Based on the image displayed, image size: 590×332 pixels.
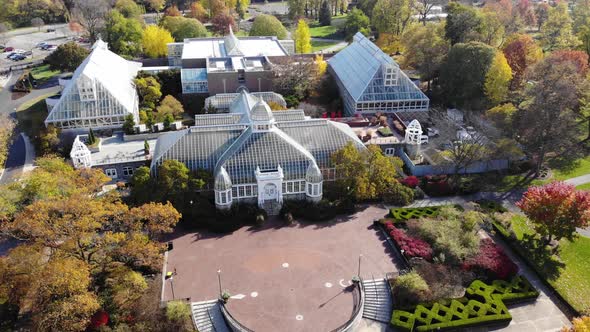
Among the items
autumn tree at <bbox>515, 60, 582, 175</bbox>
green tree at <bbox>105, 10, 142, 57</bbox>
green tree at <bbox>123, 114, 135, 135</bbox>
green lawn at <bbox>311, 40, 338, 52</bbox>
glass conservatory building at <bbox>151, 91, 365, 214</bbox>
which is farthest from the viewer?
green lawn at <bbox>311, 40, 338, 52</bbox>

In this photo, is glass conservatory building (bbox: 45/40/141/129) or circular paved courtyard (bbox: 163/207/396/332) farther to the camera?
glass conservatory building (bbox: 45/40/141/129)

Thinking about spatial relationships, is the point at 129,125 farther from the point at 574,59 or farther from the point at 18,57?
the point at 574,59

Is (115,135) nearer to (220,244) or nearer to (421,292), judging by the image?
(220,244)

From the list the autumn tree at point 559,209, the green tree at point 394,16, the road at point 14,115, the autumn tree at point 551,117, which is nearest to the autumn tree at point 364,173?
the autumn tree at point 559,209

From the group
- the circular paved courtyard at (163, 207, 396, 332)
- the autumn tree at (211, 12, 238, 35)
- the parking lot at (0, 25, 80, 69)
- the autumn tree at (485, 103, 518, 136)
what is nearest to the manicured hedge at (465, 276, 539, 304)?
the circular paved courtyard at (163, 207, 396, 332)

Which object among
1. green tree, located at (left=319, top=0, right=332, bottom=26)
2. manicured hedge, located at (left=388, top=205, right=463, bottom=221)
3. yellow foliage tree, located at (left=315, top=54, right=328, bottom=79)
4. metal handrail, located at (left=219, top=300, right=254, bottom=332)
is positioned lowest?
metal handrail, located at (left=219, top=300, right=254, bottom=332)

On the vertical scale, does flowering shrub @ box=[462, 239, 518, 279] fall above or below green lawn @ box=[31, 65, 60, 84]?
below

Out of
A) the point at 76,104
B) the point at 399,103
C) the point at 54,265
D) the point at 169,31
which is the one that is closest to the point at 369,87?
the point at 399,103

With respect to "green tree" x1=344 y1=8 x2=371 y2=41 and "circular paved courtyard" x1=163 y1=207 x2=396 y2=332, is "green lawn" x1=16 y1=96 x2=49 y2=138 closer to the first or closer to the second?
"circular paved courtyard" x1=163 y1=207 x2=396 y2=332
